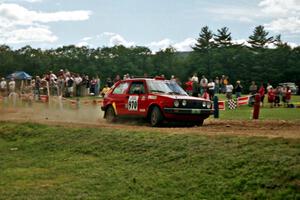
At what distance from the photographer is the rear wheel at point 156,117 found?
14625mm

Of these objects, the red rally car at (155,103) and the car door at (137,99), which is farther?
the car door at (137,99)

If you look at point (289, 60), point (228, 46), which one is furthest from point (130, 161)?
point (228, 46)

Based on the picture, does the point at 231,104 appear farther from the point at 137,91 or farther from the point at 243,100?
the point at 137,91

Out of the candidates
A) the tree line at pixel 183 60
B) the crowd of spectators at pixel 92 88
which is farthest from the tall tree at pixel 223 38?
the crowd of spectators at pixel 92 88

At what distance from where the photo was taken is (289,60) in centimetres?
7300

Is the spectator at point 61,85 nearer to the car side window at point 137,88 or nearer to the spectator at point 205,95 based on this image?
the spectator at point 205,95

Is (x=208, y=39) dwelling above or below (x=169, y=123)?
above

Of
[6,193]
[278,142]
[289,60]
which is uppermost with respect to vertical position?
[289,60]

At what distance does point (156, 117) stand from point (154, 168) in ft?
18.1

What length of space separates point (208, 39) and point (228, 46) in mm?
5123

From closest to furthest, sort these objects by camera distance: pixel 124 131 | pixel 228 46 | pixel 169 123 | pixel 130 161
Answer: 1. pixel 130 161
2. pixel 124 131
3. pixel 169 123
4. pixel 228 46

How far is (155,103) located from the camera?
14.8 m

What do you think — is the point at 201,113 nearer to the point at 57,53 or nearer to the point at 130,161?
the point at 130,161

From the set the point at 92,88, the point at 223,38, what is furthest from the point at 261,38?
the point at 92,88
